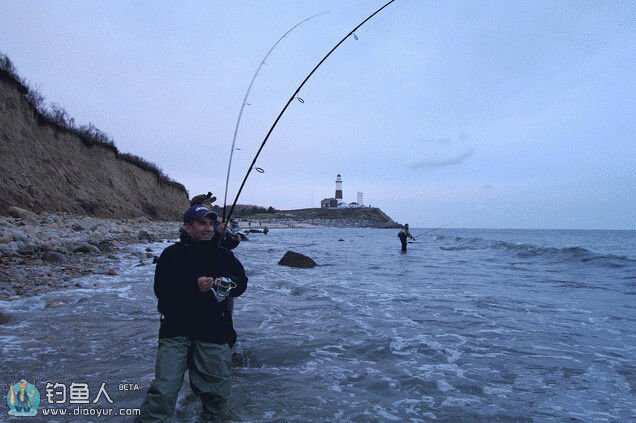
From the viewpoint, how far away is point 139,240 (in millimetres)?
20266

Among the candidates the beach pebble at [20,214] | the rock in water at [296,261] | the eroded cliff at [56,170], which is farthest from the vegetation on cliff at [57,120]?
the rock in water at [296,261]

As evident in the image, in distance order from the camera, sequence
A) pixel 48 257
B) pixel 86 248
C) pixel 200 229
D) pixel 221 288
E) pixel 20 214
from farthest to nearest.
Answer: pixel 20 214 → pixel 86 248 → pixel 48 257 → pixel 200 229 → pixel 221 288

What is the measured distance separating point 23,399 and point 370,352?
12.9 feet

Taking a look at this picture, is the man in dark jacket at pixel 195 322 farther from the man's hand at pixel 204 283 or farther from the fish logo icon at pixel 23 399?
the fish logo icon at pixel 23 399

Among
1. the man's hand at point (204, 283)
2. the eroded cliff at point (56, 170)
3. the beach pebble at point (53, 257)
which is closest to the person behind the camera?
the man's hand at point (204, 283)

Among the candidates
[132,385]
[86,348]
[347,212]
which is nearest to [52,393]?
[132,385]

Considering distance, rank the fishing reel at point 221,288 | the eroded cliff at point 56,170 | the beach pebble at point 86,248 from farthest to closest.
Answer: the eroded cliff at point 56,170 → the beach pebble at point 86,248 → the fishing reel at point 221,288

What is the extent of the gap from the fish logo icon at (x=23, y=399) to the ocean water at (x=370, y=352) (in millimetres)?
124

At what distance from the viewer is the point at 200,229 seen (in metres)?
3.49

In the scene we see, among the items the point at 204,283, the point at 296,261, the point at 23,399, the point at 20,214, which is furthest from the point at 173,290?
the point at 20,214

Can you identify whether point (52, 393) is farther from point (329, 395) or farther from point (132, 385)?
point (329, 395)

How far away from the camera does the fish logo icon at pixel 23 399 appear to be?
3518 mm

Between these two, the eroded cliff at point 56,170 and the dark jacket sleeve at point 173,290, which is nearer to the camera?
the dark jacket sleeve at point 173,290

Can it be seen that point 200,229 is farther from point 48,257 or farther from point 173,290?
point 48,257
